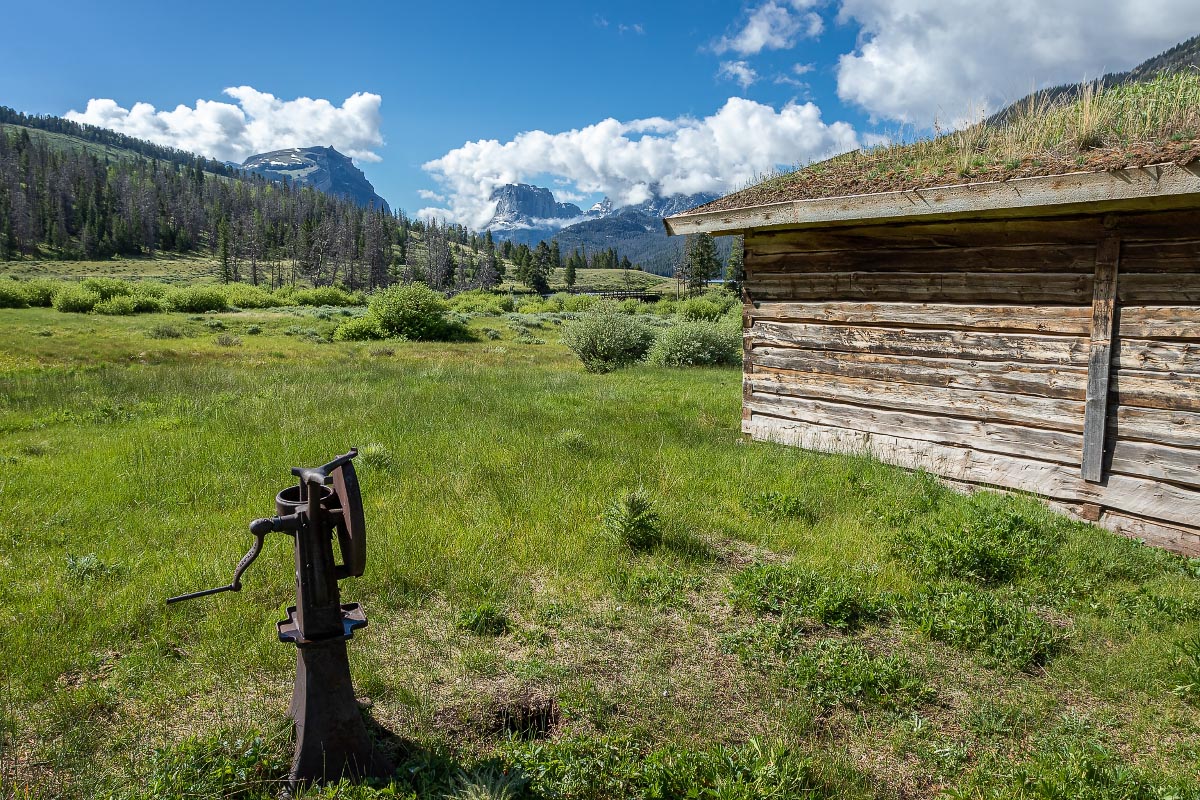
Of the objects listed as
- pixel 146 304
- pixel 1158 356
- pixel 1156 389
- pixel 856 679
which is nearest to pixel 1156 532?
pixel 1156 389

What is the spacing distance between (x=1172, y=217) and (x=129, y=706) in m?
8.42

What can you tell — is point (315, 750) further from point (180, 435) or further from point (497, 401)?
point (497, 401)

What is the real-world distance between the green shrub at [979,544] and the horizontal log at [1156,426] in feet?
3.70

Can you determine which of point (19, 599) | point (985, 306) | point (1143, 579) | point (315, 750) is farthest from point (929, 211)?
point (19, 599)

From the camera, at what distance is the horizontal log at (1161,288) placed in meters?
5.25

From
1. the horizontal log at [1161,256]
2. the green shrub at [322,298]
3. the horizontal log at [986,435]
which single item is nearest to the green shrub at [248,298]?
the green shrub at [322,298]

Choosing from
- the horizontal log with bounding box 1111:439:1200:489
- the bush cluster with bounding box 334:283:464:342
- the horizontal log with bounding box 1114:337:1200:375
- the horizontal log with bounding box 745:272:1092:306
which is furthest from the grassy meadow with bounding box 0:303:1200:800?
the bush cluster with bounding box 334:283:464:342

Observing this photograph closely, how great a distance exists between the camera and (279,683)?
134 inches

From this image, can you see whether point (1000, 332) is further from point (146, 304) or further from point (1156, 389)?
point (146, 304)

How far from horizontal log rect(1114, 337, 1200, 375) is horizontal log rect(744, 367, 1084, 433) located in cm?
58

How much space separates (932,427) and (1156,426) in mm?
1950

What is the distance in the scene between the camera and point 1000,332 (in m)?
6.45

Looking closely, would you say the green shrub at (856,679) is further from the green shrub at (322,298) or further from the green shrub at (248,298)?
the green shrub at (322,298)

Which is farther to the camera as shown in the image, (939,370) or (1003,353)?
(939,370)
